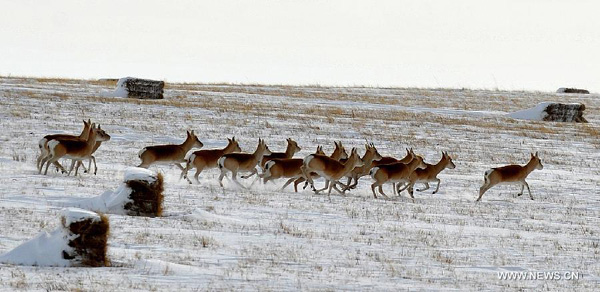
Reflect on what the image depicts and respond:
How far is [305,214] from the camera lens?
16406mm

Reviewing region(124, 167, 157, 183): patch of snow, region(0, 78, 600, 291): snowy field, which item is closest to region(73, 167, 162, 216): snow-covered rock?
region(124, 167, 157, 183): patch of snow

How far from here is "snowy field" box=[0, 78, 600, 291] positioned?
11.5m

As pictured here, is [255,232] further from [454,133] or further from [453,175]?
[454,133]

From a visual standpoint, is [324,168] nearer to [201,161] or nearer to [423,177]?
[423,177]

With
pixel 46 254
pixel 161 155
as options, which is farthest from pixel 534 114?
pixel 46 254

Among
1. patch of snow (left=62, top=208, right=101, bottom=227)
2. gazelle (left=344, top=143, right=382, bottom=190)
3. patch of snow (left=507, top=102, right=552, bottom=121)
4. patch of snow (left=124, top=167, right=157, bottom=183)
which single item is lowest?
patch of snow (left=62, top=208, right=101, bottom=227)

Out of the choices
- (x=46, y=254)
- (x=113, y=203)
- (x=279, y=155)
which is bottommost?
(x=46, y=254)

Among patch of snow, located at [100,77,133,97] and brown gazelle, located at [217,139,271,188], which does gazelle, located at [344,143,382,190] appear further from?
patch of snow, located at [100,77,133,97]

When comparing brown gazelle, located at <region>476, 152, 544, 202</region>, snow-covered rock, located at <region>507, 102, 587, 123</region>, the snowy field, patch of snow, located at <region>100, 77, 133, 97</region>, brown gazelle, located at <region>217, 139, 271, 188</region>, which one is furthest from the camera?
snow-covered rock, located at <region>507, 102, 587, 123</region>

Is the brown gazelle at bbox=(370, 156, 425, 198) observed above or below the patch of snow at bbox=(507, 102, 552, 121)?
below

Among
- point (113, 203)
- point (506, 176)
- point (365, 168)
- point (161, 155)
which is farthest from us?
point (365, 168)

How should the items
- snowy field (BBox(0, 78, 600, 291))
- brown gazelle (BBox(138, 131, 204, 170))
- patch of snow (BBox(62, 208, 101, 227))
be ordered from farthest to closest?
brown gazelle (BBox(138, 131, 204, 170)), snowy field (BBox(0, 78, 600, 291)), patch of snow (BBox(62, 208, 101, 227))

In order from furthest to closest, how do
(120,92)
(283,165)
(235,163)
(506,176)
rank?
(120,92)
(506,176)
(235,163)
(283,165)

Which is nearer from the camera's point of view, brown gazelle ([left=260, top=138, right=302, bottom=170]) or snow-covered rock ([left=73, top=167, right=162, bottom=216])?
snow-covered rock ([left=73, top=167, right=162, bottom=216])
